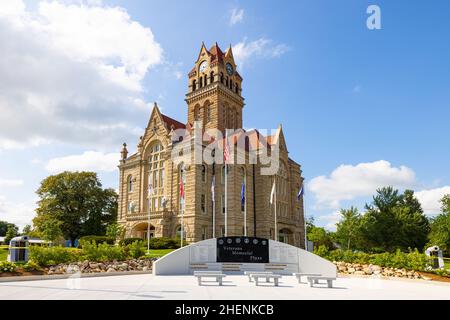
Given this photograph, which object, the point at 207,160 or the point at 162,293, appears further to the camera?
the point at 207,160

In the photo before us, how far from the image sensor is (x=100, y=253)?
2505cm

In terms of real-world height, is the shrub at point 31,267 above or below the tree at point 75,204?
below

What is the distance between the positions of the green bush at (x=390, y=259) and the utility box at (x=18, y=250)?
71.3ft

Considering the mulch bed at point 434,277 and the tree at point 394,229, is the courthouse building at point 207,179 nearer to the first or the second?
the tree at point 394,229

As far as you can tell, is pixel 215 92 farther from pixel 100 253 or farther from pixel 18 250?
pixel 18 250

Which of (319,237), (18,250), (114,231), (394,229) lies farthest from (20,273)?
(394,229)

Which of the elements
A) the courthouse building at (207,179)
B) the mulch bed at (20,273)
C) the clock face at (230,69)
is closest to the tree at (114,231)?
the courthouse building at (207,179)

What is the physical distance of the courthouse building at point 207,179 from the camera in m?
46.5

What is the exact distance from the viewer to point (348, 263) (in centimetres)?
2684

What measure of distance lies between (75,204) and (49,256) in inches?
1639
